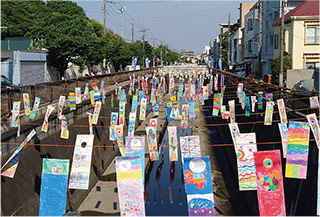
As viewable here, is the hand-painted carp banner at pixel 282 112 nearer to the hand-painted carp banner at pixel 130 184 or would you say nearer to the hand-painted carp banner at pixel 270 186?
the hand-painted carp banner at pixel 270 186

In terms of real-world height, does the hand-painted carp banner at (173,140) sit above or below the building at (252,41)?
below

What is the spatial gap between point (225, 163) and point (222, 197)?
5.92 m

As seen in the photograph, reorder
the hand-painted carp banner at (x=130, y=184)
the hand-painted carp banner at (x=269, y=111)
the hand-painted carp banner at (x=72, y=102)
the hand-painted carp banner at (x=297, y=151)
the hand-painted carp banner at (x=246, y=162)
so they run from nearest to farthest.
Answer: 1. the hand-painted carp banner at (x=130, y=184)
2. the hand-painted carp banner at (x=297, y=151)
3. the hand-painted carp banner at (x=246, y=162)
4. the hand-painted carp banner at (x=269, y=111)
5. the hand-painted carp banner at (x=72, y=102)

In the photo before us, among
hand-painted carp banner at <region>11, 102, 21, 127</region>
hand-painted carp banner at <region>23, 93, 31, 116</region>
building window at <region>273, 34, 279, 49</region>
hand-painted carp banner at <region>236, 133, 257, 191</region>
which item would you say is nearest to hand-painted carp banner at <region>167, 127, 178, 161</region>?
hand-painted carp banner at <region>236, 133, 257, 191</region>

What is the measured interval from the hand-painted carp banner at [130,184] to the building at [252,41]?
41.4 metres

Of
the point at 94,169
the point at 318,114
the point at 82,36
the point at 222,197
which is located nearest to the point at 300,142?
the point at 318,114

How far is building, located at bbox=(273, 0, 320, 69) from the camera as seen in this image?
30.6 meters

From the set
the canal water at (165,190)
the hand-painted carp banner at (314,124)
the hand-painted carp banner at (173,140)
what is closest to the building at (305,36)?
the canal water at (165,190)

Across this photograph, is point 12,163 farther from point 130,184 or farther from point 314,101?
point 314,101

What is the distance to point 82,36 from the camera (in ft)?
105

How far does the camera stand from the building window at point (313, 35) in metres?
30.7

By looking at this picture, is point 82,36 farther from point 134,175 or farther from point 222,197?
point 134,175

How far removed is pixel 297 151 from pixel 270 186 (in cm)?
134

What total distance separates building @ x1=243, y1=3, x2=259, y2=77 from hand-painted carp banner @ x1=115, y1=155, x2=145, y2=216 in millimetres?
41435
